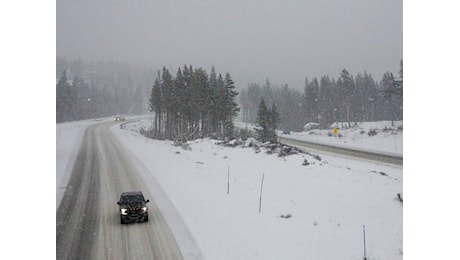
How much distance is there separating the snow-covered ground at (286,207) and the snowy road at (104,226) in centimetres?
155

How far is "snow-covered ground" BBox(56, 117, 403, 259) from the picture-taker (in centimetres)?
1490

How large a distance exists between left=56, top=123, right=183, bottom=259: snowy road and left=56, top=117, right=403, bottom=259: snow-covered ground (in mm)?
1546

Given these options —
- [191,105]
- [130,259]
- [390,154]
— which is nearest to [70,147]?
[191,105]

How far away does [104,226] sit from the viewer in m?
17.4

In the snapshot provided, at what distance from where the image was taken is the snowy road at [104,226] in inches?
562

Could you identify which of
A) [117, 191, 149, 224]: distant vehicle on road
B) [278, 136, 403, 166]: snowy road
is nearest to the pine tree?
[278, 136, 403, 166]: snowy road

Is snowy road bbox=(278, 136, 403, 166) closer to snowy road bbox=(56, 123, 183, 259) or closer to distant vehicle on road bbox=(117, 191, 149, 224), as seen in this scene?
snowy road bbox=(56, 123, 183, 259)

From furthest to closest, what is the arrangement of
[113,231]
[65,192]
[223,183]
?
[223,183]
[65,192]
[113,231]

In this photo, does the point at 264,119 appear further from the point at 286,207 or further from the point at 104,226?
the point at 104,226

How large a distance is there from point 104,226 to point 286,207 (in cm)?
1058
